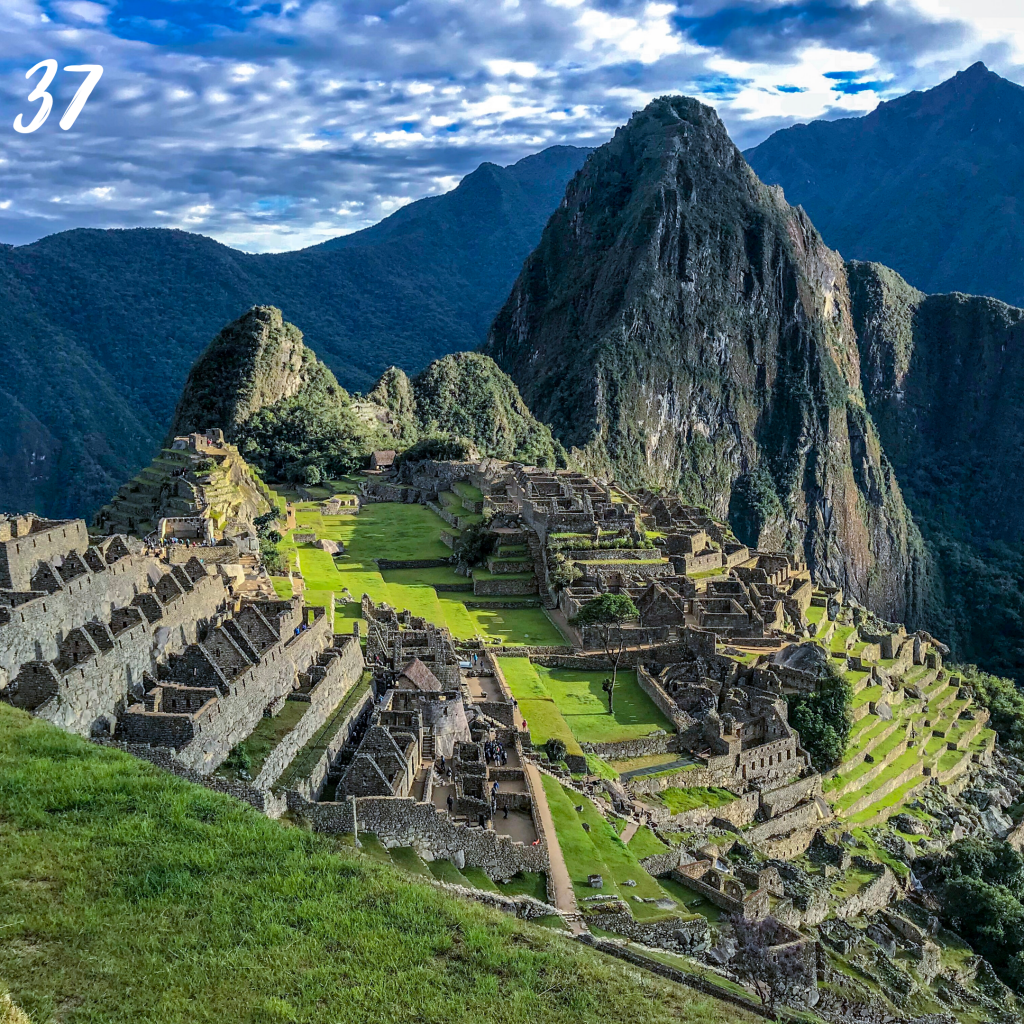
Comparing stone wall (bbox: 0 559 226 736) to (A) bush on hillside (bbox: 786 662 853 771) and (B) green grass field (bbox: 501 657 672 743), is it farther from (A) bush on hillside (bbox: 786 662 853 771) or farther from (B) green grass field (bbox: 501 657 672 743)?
(A) bush on hillside (bbox: 786 662 853 771)

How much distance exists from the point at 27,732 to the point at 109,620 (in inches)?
238

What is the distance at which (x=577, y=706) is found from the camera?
112ft

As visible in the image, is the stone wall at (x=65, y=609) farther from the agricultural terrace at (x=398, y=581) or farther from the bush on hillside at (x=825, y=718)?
the bush on hillside at (x=825, y=718)

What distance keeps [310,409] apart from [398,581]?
45822 millimetres

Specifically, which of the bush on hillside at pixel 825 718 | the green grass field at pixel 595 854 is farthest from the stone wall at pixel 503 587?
the green grass field at pixel 595 854

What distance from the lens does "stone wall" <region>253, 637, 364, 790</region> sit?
19.3 metres

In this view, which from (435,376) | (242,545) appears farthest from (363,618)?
(435,376)

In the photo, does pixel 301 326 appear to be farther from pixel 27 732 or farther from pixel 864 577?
pixel 27 732

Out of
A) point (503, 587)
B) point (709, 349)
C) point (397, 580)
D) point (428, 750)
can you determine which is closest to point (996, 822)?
point (503, 587)

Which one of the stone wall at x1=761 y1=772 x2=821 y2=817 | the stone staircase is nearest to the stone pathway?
the stone wall at x1=761 y1=772 x2=821 y2=817

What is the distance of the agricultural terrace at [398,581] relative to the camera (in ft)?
130

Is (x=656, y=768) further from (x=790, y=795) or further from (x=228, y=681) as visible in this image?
(x=228, y=681)

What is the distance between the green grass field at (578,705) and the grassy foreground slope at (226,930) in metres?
16.0

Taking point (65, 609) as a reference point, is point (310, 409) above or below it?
above
